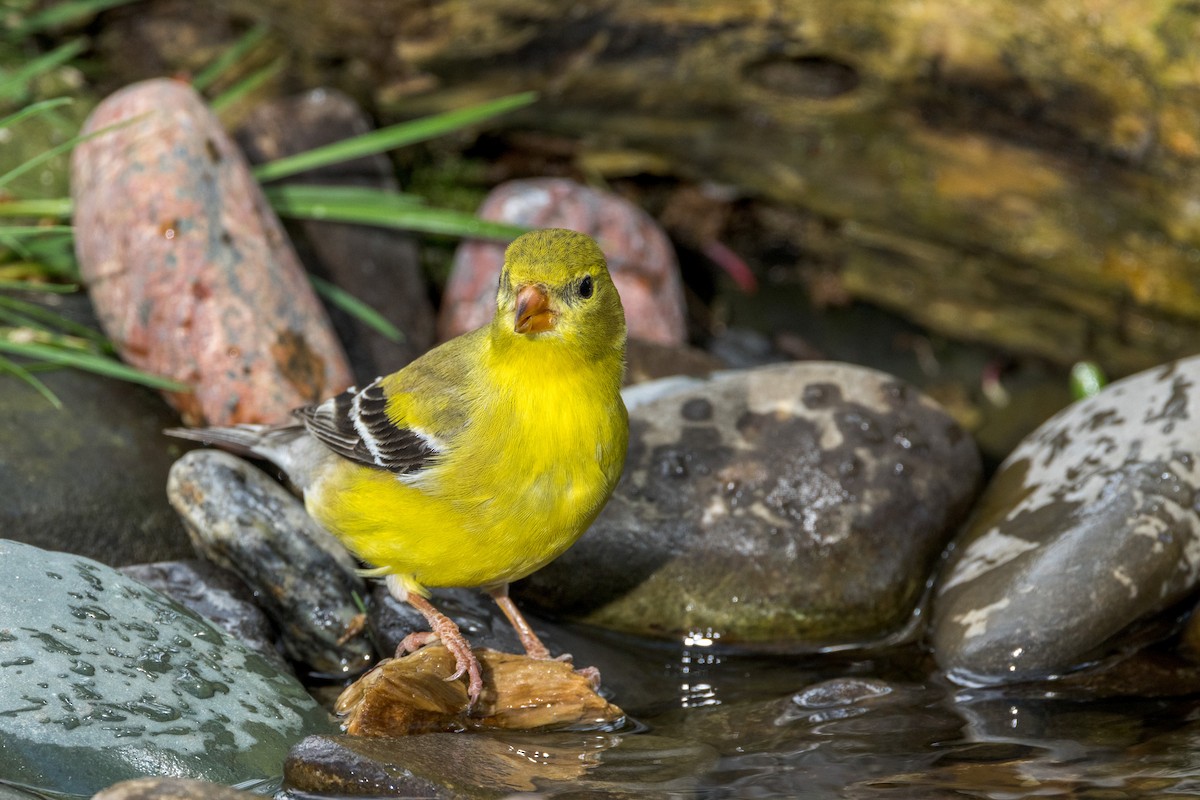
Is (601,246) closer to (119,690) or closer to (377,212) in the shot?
(377,212)

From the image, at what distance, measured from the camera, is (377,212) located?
7.28 metres

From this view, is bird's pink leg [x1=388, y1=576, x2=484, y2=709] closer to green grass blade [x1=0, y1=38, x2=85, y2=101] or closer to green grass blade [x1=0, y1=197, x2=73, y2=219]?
green grass blade [x1=0, y1=197, x2=73, y2=219]

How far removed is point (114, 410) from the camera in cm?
605

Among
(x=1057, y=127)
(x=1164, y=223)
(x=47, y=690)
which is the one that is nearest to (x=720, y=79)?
(x=1057, y=127)

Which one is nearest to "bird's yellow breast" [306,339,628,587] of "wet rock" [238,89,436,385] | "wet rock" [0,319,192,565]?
"wet rock" [0,319,192,565]

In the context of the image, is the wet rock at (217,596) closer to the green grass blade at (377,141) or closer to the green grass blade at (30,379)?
the green grass blade at (30,379)

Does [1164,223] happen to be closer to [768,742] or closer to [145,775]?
[768,742]

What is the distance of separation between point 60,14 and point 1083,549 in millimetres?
6244

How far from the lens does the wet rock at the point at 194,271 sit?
6078 millimetres

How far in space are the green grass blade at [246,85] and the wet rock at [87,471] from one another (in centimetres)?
224

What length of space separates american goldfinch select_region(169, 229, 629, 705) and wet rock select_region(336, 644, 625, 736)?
7 cm

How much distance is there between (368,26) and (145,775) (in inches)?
178

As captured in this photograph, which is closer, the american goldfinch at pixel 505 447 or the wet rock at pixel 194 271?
the american goldfinch at pixel 505 447

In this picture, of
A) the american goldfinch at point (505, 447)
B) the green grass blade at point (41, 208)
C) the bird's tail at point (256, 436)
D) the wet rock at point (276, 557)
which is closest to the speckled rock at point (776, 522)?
the wet rock at point (276, 557)
